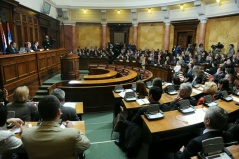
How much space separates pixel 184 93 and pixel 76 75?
610 centimetres

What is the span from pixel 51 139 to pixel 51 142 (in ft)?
0.07

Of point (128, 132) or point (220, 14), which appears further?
point (220, 14)

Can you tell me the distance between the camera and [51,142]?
4.46ft

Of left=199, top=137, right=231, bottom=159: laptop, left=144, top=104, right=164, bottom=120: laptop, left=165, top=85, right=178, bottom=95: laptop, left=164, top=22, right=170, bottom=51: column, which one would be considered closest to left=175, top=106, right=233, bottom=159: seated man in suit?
left=199, top=137, right=231, bottom=159: laptop

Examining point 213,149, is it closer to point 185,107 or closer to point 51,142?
point 185,107

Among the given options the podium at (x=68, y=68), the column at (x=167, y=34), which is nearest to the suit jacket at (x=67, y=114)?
the podium at (x=68, y=68)

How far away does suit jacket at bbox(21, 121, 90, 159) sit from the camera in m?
1.37

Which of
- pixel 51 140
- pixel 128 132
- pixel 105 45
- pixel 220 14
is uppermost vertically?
pixel 220 14

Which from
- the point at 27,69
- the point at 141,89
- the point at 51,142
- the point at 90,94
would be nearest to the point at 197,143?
the point at 51,142

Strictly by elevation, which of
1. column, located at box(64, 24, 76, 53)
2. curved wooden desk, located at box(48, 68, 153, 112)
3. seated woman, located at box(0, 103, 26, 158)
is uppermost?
column, located at box(64, 24, 76, 53)

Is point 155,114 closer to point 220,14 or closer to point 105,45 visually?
point 220,14

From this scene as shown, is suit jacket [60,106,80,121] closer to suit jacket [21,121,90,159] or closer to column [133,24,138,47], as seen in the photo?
suit jacket [21,121,90,159]

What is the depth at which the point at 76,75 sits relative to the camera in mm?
8320

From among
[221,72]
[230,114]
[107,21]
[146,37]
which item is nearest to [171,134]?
[230,114]
